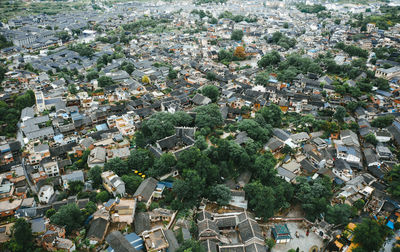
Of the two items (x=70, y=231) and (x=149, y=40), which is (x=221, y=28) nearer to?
(x=149, y=40)

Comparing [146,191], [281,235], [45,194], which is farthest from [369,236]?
[45,194]

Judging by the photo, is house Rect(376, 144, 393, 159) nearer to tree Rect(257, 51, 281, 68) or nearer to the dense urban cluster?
the dense urban cluster

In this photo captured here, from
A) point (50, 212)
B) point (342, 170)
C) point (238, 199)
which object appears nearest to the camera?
point (50, 212)

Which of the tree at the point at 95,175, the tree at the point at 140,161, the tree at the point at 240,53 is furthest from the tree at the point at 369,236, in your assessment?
the tree at the point at 240,53

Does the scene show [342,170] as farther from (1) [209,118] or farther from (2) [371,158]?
(1) [209,118]

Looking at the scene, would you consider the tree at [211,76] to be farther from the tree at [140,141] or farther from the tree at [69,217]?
the tree at [69,217]

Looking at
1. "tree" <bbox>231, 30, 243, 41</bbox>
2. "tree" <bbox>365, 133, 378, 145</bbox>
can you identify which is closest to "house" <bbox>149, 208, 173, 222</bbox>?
"tree" <bbox>365, 133, 378, 145</bbox>

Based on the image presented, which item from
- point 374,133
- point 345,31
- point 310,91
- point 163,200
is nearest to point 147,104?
point 163,200
